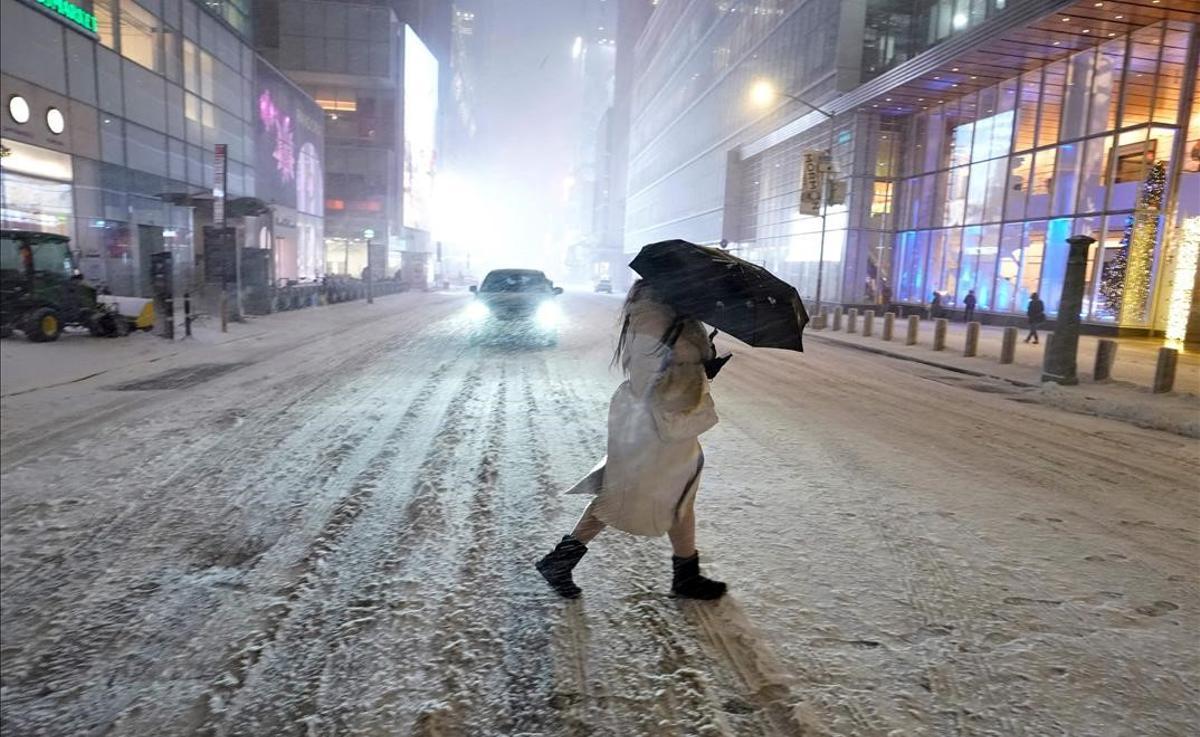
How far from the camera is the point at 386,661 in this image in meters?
2.92

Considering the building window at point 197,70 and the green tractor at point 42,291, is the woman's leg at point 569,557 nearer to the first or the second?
the green tractor at point 42,291

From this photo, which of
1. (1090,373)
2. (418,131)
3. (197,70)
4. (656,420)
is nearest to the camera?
(656,420)

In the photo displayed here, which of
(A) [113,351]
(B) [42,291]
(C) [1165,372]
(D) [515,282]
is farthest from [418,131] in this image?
(C) [1165,372]

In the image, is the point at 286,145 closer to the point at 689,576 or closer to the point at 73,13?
the point at 73,13

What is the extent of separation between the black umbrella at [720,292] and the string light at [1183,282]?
22995 millimetres

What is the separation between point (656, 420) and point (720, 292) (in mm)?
672

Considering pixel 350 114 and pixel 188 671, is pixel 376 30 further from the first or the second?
pixel 188 671

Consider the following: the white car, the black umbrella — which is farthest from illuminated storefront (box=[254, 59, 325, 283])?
the black umbrella

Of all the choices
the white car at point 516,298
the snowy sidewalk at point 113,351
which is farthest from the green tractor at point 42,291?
the white car at point 516,298

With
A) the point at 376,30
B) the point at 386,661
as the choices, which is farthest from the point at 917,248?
the point at 376,30

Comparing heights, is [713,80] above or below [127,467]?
above

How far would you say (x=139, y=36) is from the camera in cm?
2278

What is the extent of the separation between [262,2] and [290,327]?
1958 inches

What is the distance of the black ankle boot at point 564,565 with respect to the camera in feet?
11.7
